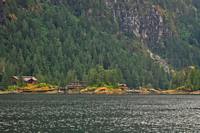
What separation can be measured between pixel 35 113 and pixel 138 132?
4797cm

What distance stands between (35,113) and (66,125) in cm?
3218

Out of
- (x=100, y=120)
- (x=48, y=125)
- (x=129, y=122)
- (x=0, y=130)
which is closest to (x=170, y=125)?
(x=129, y=122)

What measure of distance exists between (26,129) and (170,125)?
33.8m

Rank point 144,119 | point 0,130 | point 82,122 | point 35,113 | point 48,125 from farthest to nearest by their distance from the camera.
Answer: point 35,113
point 144,119
point 82,122
point 48,125
point 0,130

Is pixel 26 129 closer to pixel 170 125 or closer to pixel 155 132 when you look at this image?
pixel 155 132

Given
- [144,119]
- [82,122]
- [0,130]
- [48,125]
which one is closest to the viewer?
[0,130]

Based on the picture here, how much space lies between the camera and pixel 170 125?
11256cm

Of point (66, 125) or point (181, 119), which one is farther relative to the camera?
point (181, 119)

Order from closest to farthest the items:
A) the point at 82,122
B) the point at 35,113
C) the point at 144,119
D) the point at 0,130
→ the point at 0,130 < the point at 82,122 < the point at 144,119 < the point at 35,113

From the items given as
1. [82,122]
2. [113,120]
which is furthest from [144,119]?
[82,122]

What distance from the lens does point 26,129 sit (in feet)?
330

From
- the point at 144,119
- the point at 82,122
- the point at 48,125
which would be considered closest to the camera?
the point at 48,125

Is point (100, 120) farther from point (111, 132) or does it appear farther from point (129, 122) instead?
point (111, 132)

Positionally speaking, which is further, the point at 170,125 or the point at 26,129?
the point at 170,125
